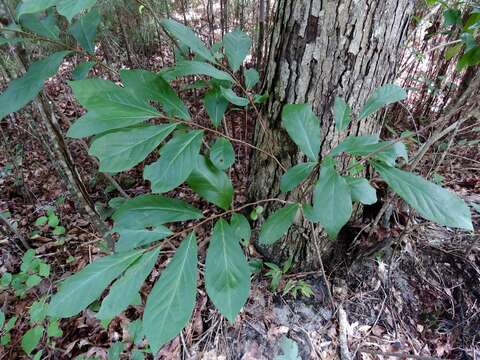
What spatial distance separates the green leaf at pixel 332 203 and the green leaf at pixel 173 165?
27cm

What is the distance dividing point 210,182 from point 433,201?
0.50 m

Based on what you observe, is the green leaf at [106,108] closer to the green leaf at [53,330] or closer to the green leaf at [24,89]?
the green leaf at [24,89]

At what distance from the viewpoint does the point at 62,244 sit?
1.55 metres

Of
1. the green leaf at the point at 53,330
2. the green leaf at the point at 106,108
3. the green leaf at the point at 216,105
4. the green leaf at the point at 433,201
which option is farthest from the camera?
the green leaf at the point at 53,330

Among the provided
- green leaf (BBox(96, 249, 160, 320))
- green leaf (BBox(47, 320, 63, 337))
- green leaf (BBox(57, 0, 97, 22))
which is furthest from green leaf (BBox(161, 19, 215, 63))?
green leaf (BBox(47, 320, 63, 337))

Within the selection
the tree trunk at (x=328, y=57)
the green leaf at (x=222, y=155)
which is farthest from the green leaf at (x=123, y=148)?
the tree trunk at (x=328, y=57)

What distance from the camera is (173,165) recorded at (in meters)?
0.61

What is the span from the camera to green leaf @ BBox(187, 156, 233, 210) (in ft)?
2.55

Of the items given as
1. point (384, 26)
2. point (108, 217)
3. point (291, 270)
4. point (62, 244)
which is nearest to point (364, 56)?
point (384, 26)

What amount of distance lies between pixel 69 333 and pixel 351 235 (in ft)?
4.17

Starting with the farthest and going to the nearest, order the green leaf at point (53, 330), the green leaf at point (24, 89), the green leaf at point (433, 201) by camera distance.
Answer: the green leaf at point (53, 330), the green leaf at point (24, 89), the green leaf at point (433, 201)

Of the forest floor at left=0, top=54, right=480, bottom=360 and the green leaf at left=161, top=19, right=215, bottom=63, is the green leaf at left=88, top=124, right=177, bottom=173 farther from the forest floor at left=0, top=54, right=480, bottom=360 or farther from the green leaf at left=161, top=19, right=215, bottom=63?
the forest floor at left=0, top=54, right=480, bottom=360

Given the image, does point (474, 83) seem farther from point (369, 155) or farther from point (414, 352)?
point (414, 352)

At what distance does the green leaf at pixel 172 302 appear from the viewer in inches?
21.9
